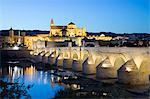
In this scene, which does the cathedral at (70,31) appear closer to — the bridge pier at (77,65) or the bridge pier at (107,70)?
the bridge pier at (77,65)

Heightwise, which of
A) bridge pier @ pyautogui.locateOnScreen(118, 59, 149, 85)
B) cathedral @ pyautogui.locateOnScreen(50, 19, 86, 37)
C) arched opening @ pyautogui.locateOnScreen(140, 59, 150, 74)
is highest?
cathedral @ pyautogui.locateOnScreen(50, 19, 86, 37)

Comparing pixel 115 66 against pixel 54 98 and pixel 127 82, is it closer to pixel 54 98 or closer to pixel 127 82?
pixel 127 82

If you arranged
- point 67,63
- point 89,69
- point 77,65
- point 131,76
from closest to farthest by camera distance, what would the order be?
point 131,76, point 89,69, point 77,65, point 67,63

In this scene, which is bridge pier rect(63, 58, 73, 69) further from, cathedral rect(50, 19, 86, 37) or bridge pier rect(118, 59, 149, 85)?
cathedral rect(50, 19, 86, 37)

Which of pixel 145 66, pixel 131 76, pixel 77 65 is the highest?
pixel 145 66

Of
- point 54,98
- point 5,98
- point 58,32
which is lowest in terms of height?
point 54,98

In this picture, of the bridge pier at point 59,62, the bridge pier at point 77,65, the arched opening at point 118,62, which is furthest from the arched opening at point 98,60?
the bridge pier at point 59,62

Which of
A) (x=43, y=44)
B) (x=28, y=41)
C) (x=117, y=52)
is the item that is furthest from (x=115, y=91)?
A: (x=28, y=41)

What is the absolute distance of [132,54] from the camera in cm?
1002

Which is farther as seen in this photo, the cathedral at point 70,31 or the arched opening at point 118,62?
the cathedral at point 70,31

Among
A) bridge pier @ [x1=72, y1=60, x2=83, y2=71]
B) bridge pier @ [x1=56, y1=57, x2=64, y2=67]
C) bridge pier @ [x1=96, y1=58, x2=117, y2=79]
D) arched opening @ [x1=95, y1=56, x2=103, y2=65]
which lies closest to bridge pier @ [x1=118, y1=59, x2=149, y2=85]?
bridge pier @ [x1=96, y1=58, x2=117, y2=79]

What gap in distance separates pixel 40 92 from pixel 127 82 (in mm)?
2558

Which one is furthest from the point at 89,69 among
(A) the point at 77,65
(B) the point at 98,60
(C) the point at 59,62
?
(C) the point at 59,62

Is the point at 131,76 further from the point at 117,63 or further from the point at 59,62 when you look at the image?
the point at 59,62
